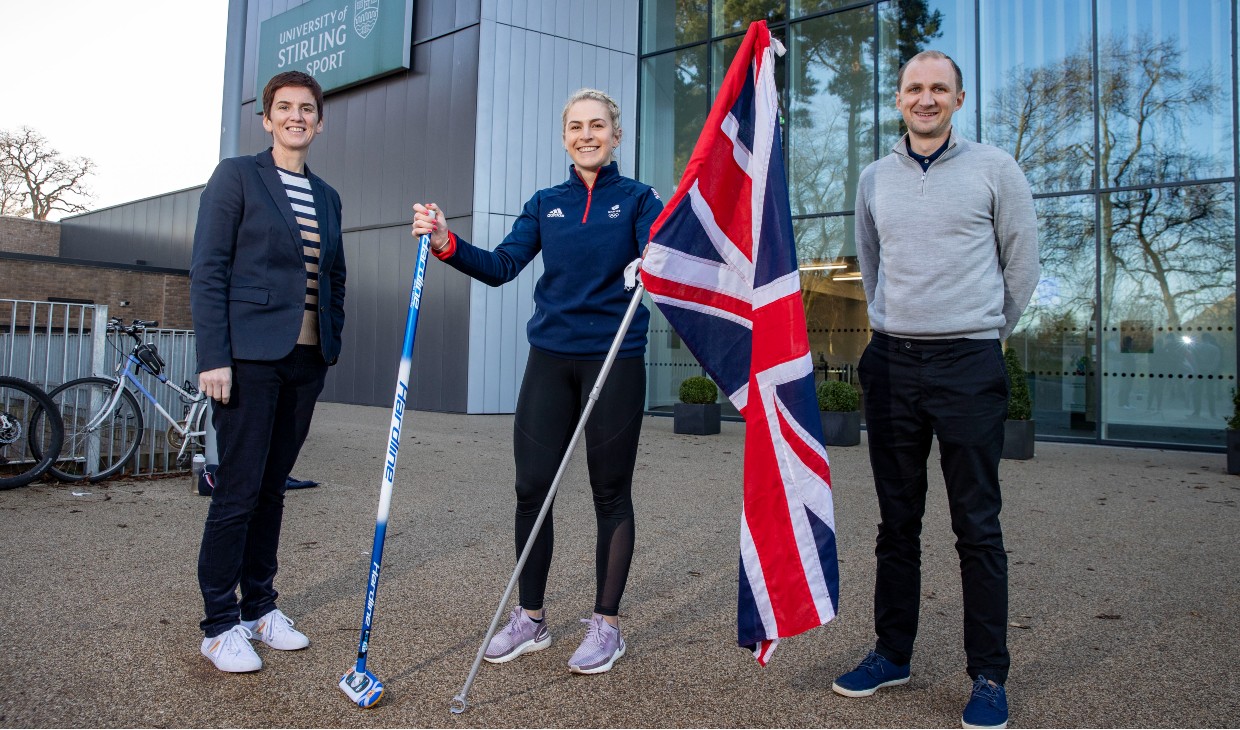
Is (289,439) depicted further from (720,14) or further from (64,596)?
(720,14)

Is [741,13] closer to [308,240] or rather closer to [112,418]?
[112,418]

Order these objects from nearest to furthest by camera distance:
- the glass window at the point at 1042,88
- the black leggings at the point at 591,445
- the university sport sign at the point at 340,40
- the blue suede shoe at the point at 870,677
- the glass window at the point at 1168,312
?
the blue suede shoe at the point at 870,677
the black leggings at the point at 591,445
the glass window at the point at 1168,312
the glass window at the point at 1042,88
the university sport sign at the point at 340,40

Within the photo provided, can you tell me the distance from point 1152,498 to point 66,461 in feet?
27.2

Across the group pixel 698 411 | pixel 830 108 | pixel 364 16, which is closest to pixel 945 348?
pixel 698 411

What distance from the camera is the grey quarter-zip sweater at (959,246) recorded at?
266cm

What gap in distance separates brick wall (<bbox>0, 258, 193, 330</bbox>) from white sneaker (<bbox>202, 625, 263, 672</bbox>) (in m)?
18.7

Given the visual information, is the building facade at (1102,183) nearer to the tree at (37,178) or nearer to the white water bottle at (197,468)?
the white water bottle at (197,468)

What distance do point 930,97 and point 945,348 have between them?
0.77 metres

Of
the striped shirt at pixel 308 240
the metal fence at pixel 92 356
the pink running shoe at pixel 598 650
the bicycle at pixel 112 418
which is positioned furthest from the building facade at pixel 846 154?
the pink running shoe at pixel 598 650

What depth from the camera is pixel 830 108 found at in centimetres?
1308

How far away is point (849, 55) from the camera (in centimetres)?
1291

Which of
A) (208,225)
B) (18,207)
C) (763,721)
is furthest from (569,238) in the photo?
(18,207)

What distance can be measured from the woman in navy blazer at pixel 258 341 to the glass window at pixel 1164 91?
35.3 ft

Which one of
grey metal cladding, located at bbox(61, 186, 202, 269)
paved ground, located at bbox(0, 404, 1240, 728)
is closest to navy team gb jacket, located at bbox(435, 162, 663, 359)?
paved ground, located at bbox(0, 404, 1240, 728)
